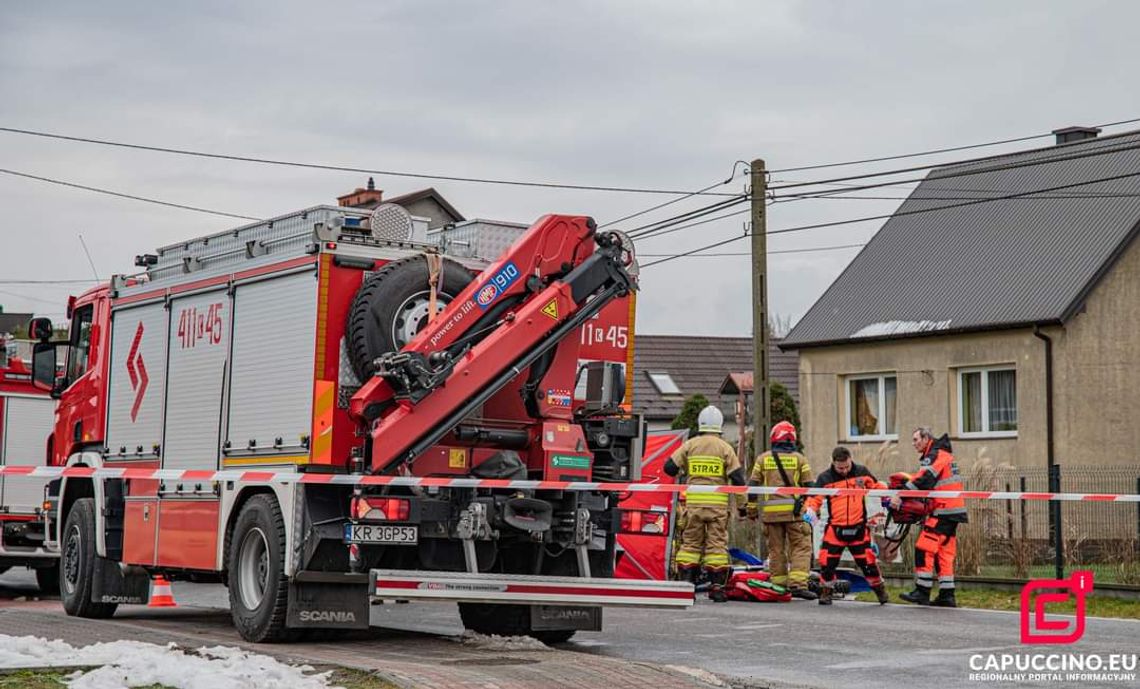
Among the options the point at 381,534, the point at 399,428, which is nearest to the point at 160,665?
the point at 381,534

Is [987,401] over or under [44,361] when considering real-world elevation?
over

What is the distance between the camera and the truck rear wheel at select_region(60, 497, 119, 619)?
572 inches

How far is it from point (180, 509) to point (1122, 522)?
38.8 feet

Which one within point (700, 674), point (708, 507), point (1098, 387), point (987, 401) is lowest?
point (700, 674)

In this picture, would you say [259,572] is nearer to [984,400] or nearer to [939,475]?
[939,475]

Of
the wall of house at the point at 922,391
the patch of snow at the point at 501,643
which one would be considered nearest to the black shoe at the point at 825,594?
the patch of snow at the point at 501,643

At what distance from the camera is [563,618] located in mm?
12078

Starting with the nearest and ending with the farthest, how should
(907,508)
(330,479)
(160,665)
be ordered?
(160,665), (330,479), (907,508)

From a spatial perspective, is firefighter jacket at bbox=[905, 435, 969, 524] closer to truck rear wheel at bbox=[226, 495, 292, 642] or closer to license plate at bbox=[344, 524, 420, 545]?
license plate at bbox=[344, 524, 420, 545]

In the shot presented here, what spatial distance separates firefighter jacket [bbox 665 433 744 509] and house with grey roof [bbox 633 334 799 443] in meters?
37.3

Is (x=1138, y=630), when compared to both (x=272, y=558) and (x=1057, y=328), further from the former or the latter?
(x=1057, y=328)

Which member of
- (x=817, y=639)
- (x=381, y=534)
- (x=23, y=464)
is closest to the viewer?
(x=381, y=534)

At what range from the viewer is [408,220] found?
487 inches

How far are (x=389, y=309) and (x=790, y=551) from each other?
694 cm
